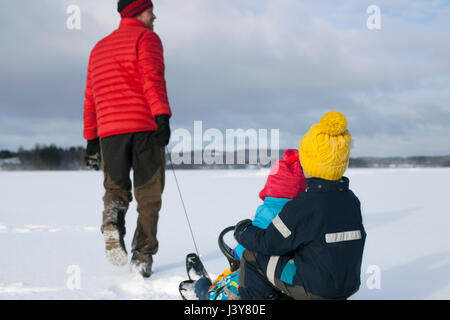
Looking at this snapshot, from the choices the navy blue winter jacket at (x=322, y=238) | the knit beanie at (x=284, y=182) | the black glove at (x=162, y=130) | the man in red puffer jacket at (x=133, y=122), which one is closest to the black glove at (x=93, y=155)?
the man in red puffer jacket at (x=133, y=122)

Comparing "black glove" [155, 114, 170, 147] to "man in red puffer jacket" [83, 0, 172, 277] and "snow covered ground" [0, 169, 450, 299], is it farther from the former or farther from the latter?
"snow covered ground" [0, 169, 450, 299]

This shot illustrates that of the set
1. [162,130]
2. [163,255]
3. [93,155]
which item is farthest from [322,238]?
[93,155]

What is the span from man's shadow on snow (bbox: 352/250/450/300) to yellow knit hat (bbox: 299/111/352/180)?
1.12 m

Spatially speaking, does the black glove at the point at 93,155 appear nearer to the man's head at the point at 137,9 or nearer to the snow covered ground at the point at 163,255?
the snow covered ground at the point at 163,255

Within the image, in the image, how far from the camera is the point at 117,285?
7.70 feet

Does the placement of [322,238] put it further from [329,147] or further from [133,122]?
[133,122]

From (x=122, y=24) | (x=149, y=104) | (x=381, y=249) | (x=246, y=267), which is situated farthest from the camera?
(x=381, y=249)

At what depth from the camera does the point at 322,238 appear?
1.45m

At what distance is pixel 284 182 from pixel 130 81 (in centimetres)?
145

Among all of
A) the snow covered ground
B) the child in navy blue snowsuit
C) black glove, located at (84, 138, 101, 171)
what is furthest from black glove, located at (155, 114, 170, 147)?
the child in navy blue snowsuit

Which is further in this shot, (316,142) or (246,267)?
(246,267)
